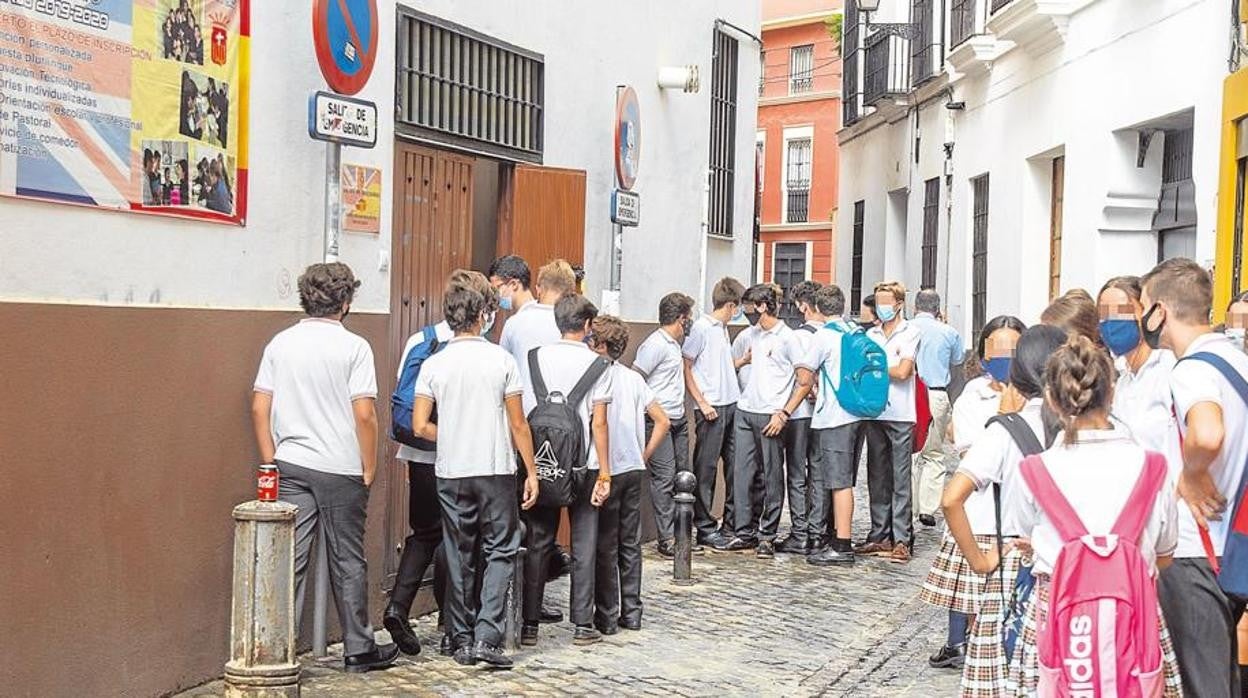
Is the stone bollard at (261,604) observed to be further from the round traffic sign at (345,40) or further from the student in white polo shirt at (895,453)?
the student in white polo shirt at (895,453)

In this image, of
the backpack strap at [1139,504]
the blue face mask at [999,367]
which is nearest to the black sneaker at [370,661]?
the blue face mask at [999,367]

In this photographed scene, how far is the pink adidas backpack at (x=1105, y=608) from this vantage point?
5238 mm

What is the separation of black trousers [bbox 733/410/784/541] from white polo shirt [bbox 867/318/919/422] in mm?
821

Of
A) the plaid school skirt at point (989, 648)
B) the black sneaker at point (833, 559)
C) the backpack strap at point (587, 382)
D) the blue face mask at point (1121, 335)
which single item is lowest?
the black sneaker at point (833, 559)

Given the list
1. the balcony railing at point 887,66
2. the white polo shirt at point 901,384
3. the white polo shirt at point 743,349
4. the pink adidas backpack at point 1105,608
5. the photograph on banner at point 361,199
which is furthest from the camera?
the balcony railing at point 887,66

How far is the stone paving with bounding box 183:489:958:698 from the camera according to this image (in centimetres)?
841

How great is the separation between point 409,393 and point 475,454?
566 millimetres

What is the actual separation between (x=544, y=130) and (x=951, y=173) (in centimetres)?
1158

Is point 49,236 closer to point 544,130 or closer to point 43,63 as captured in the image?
point 43,63

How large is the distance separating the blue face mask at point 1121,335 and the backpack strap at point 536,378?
297cm

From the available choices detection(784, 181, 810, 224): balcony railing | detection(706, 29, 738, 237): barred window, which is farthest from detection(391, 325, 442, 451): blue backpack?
detection(784, 181, 810, 224): balcony railing

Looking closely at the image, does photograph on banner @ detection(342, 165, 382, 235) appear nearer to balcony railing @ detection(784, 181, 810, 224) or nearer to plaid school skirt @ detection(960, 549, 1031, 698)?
plaid school skirt @ detection(960, 549, 1031, 698)

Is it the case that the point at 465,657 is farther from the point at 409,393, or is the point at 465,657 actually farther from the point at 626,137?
the point at 626,137

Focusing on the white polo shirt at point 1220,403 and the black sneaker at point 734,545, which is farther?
the black sneaker at point 734,545
